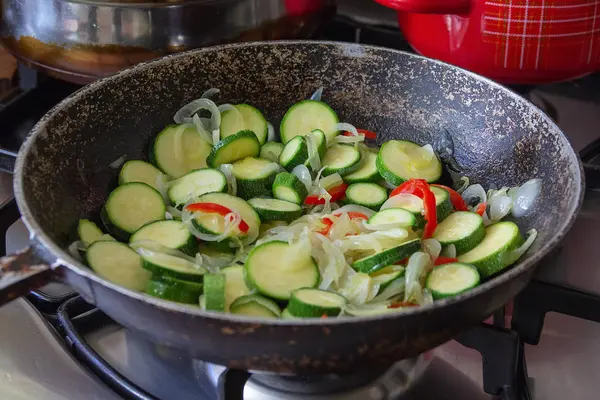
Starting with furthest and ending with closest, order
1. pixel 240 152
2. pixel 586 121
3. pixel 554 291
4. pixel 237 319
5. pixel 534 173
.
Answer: pixel 586 121, pixel 240 152, pixel 534 173, pixel 554 291, pixel 237 319

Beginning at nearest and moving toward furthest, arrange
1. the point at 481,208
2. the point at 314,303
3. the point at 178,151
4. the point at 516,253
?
the point at 314,303 < the point at 516,253 < the point at 481,208 < the point at 178,151

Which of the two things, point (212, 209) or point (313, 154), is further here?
point (313, 154)

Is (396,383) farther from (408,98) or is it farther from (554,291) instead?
(408,98)

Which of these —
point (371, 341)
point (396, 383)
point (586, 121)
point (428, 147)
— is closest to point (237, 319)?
point (371, 341)

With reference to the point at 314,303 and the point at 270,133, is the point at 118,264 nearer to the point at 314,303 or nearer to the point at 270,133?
the point at 314,303

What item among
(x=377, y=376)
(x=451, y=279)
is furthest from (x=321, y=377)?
(x=451, y=279)

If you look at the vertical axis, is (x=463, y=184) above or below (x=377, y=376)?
above

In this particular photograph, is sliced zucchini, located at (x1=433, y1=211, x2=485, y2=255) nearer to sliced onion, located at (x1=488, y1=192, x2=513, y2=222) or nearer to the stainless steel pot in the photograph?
sliced onion, located at (x1=488, y1=192, x2=513, y2=222)

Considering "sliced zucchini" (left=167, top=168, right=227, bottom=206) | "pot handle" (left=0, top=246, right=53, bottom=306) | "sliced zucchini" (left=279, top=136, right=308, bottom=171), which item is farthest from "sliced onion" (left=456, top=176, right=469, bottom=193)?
"pot handle" (left=0, top=246, right=53, bottom=306)
